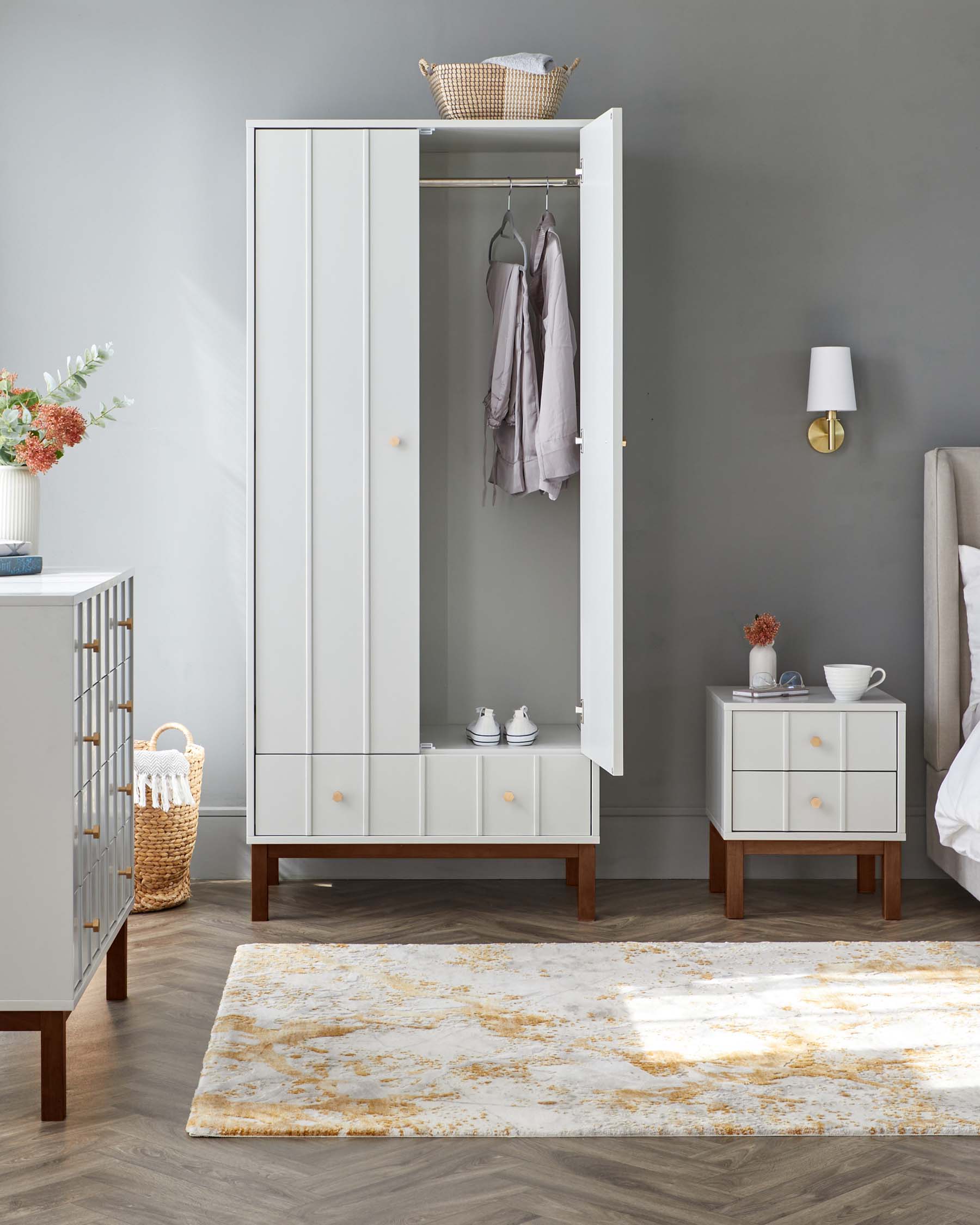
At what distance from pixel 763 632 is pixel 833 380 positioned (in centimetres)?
81

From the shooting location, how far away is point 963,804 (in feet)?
10.1

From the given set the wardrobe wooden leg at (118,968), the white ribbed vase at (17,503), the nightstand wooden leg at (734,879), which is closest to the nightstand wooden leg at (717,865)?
the nightstand wooden leg at (734,879)

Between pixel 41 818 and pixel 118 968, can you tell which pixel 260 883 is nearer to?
pixel 118 968

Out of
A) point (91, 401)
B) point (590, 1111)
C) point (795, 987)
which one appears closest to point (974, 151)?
point (795, 987)

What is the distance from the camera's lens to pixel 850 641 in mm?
3781

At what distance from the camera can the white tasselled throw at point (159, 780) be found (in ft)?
11.1

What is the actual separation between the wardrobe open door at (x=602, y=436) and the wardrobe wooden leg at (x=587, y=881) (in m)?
0.28

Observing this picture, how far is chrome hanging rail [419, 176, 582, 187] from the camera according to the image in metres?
3.53

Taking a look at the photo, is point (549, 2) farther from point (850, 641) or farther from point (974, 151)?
point (850, 641)

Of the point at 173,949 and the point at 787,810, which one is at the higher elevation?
the point at 787,810

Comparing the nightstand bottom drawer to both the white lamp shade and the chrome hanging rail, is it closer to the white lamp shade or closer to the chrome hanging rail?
the white lamp shade

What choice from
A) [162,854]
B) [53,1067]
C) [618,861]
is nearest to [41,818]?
[53,1067]

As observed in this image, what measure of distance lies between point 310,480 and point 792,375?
1600 millimetres

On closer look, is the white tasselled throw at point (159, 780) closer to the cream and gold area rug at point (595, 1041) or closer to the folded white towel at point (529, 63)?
the cream and gold area rug at point (595, 1041)
